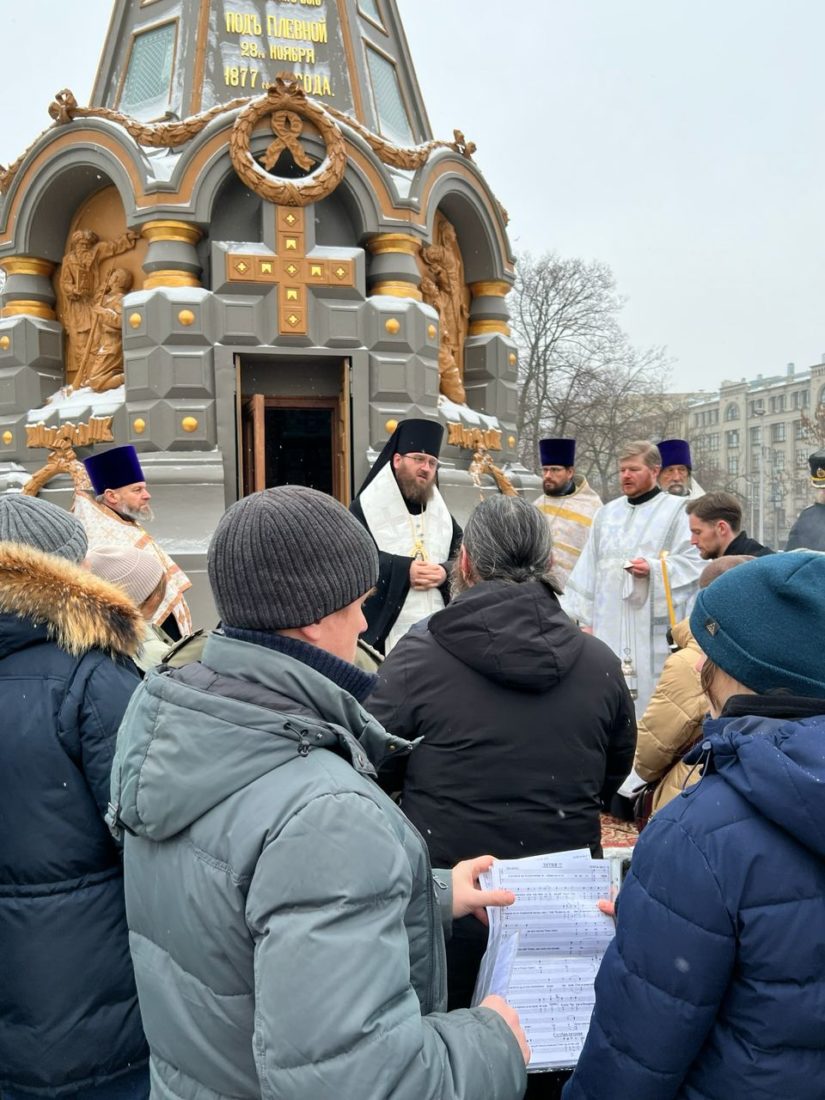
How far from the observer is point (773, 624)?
1736 mm

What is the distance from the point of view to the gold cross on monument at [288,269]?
33.9 ft

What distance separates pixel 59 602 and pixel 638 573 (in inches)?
171

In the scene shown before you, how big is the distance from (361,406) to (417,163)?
3.03 metres

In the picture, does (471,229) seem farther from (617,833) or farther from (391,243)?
(617,833)

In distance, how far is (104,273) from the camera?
36.6 feet

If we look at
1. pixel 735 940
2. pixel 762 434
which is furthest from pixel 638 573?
pixel 762 434

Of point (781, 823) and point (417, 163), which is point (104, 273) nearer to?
point (417, 163)

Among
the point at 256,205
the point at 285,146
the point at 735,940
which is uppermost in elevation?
the point at 285,146

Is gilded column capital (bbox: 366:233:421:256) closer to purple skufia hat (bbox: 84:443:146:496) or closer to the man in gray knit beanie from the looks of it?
purple skufia hat (bbox: 84:443:146:496)

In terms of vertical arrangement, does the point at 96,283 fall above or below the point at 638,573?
above

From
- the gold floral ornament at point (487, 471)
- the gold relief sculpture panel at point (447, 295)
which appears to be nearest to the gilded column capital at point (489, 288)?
the gold relief sculpture panel at point (447, 295)

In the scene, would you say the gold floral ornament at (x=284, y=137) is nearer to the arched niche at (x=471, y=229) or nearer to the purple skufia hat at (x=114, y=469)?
the arched niche at (x=471, y=229)

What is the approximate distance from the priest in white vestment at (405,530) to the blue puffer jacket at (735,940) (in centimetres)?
414

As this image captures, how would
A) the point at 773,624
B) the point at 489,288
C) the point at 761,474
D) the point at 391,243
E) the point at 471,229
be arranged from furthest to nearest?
the point at 761,474, the point at 489,288, the point at 471,229, the point at 391,243, the point at 773,624
